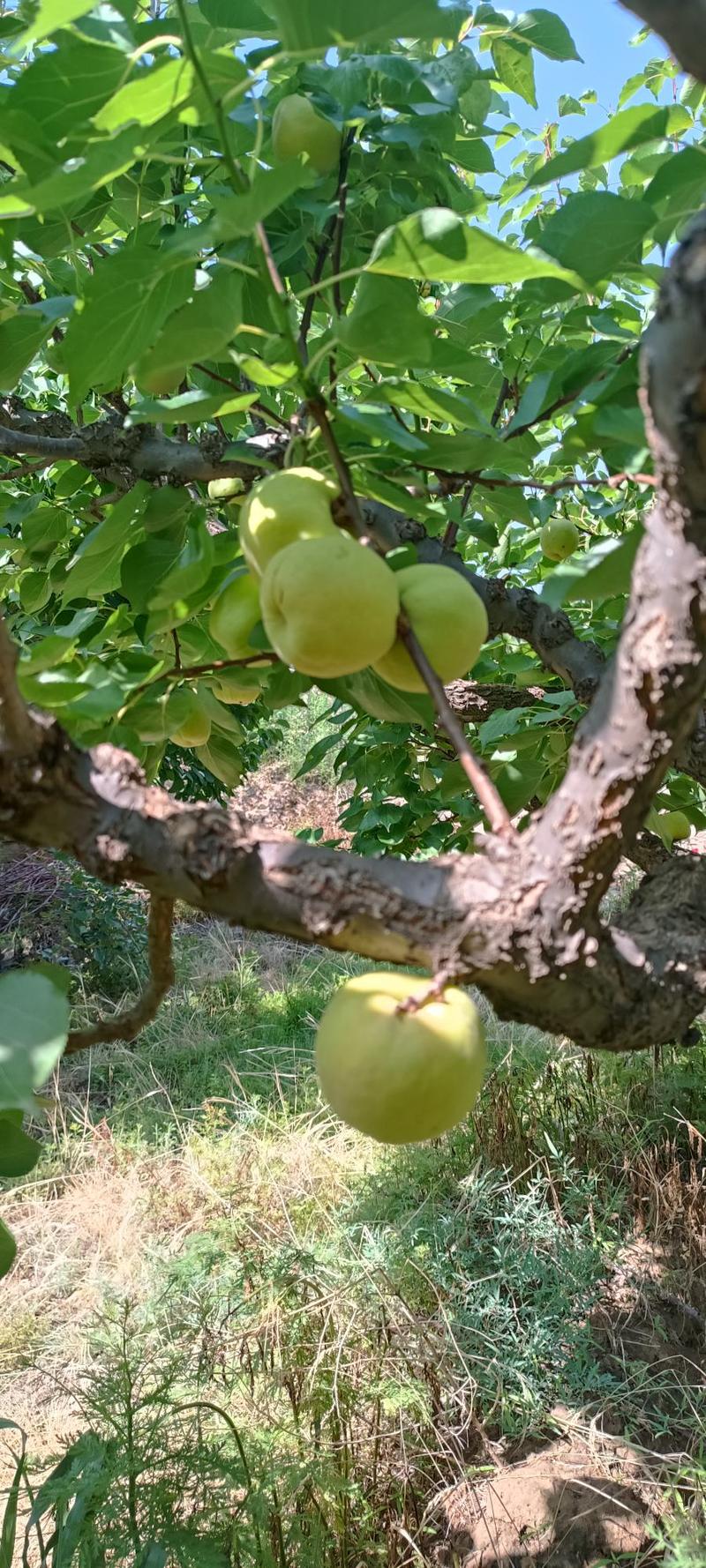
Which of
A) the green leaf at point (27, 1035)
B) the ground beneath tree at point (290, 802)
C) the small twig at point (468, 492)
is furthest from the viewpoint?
the ground beneath tree at point (290, 802)

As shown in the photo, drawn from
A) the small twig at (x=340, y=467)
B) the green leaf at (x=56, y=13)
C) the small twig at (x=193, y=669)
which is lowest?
the small twig at (x=193, y=669)

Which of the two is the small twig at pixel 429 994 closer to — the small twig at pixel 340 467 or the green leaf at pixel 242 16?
the small twig at pixel 340 467

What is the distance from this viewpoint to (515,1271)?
2.85 metres

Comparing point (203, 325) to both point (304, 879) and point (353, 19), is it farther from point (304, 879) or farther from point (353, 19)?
point (304, 879)

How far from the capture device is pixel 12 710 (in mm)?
577

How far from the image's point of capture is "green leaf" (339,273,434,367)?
712mm

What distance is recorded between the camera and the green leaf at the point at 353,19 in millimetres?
666

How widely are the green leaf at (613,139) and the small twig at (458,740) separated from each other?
51 cm

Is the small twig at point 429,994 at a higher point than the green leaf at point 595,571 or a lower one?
lower

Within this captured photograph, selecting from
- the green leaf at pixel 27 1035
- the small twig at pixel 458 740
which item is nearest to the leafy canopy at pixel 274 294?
the small twig at pixel 458 740

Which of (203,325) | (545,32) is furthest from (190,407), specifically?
(545,32)

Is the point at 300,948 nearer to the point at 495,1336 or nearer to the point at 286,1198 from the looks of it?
the point at 286,1198

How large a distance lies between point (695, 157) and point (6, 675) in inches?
30.6

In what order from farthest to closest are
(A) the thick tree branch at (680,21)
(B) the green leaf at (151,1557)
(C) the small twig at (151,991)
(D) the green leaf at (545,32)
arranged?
(B) the green leaf at (151,1557), (D) the green leaf at (545,32), (C) the small twig at (151,991), (A) the thick tree branch at (680,21)
